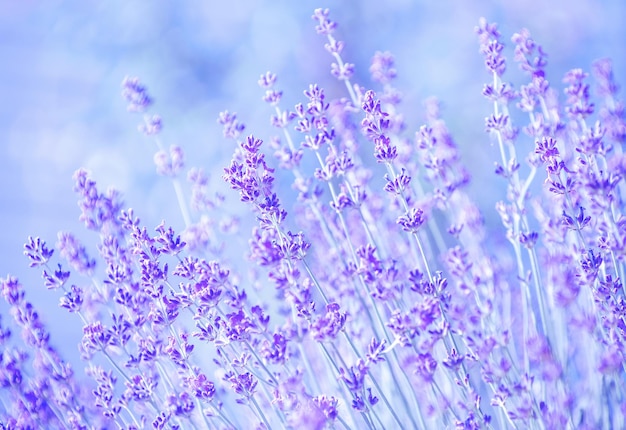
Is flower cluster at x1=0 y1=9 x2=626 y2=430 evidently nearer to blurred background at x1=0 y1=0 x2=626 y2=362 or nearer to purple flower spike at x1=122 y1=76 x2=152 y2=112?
purple flower spike at x1=122 y1=76 x2=152 y2=112

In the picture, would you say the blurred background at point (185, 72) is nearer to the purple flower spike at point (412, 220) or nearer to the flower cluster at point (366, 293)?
the flower cluster at point (366, 293)

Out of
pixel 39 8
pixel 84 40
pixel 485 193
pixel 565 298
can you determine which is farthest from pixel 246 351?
pixel 39 8

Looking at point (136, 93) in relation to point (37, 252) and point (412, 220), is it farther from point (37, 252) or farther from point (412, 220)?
point (412, 220)

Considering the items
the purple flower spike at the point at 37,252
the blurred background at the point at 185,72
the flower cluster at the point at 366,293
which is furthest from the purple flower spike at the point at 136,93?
the blurred background at the point at 185,72

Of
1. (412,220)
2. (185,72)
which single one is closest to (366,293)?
(412,220)

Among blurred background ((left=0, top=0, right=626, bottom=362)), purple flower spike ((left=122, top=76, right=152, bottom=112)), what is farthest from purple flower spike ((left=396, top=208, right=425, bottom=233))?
blurred background ((left=0, top=0, right=626, bottom=362))
